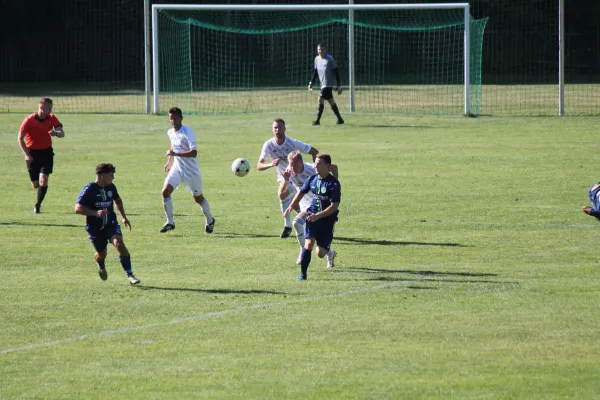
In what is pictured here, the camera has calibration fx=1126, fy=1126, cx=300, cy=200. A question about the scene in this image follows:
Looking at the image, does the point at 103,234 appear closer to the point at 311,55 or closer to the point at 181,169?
the point at 181,169

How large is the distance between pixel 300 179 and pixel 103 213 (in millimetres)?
4143

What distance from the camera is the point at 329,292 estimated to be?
46.5 feet

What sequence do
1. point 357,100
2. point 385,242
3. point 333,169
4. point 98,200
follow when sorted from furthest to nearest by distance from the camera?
point 357,100 → point 385,242 → point 333,169 → point 98,200

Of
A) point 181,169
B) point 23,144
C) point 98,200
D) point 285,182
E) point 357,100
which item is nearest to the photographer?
point 98,200

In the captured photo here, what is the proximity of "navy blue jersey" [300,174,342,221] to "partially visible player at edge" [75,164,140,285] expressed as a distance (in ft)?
8.31

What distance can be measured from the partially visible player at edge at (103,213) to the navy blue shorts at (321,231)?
2366mm

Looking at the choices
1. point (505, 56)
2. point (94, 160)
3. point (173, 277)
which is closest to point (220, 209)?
point (173, 277)

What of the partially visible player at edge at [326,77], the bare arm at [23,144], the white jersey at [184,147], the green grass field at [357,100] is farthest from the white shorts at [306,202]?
the green grass field at [357,100]

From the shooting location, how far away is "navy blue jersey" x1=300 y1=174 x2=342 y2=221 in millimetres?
14992

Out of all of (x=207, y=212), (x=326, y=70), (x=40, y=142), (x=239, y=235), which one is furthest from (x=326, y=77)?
(x=239, y=235)

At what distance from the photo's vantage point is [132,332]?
12.3 metres

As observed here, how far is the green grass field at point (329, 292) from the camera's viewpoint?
10484 millimetres

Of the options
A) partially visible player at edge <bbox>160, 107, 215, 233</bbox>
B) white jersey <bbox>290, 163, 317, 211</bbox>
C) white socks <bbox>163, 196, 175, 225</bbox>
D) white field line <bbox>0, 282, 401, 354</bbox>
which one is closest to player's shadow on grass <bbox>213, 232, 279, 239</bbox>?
partially visible player at edge <bbox>160, 107, 215, 233</bbox>

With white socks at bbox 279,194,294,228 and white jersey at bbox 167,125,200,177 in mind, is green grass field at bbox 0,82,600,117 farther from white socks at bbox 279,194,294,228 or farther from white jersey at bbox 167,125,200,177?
white socks at bbox 279,194,294,228
